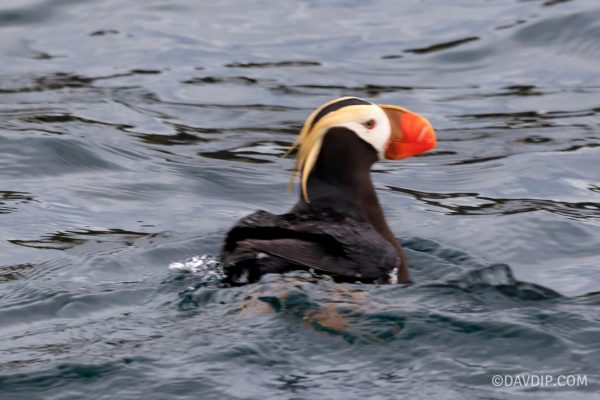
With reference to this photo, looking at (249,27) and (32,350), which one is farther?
(249,27)

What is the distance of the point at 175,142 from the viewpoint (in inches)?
326

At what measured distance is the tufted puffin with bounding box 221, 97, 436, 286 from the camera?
15.3ft

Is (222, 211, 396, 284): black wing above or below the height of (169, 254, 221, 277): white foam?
above

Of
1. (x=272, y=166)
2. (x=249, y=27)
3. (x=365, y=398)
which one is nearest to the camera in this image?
(x=365, y=398)

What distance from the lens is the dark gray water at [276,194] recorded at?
4.32 m

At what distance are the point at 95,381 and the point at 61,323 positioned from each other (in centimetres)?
84

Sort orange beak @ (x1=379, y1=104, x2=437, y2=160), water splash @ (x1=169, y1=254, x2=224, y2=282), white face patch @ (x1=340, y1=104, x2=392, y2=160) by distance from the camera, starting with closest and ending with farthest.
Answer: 1. water splash @ (x1=169, y1=254, x2=224, y2=282)
2. white face patch @ (x1=340, y1=104, x2=392, y2=160)
3. orange beak @ (x1=379, y1=104, x2=437, y2=160)

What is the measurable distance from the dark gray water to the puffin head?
23.9 inches

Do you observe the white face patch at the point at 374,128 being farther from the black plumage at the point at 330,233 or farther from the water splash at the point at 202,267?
the water splash at the point at 202,267

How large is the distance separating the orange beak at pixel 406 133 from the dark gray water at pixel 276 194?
1.98 feet

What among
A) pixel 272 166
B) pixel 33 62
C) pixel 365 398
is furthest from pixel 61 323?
pixel 33 62

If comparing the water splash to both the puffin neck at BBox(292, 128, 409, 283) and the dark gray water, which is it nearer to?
the dark gray water

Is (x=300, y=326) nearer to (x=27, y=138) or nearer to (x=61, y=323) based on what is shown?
(x=61, y=323)

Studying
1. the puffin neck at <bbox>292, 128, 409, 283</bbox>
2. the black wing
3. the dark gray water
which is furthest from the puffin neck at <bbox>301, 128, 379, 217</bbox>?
the dark gray water
